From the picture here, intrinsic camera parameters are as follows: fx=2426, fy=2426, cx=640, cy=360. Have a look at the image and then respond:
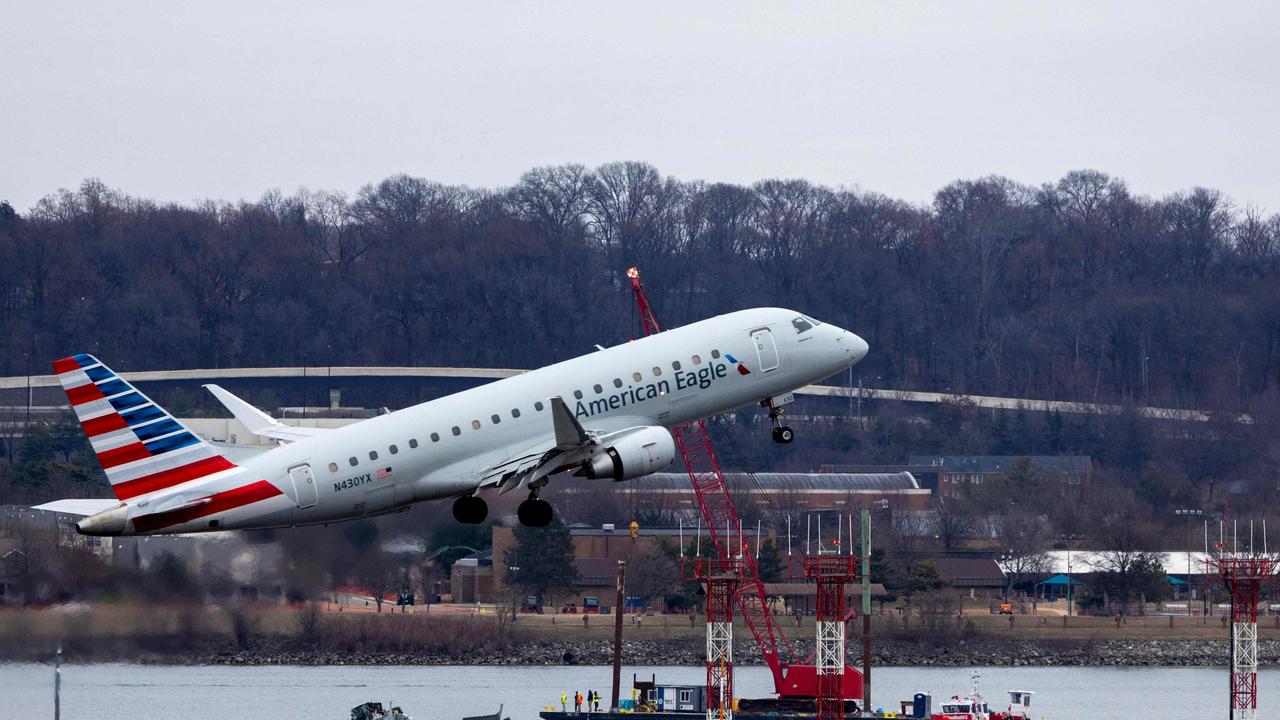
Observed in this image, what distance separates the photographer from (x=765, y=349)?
7406 centimetres

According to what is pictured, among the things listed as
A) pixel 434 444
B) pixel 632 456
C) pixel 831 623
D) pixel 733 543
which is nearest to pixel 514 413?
pixel 434 444

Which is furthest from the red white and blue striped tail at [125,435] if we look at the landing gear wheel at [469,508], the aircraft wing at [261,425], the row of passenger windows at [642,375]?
the row of passenger windows at [642,375]

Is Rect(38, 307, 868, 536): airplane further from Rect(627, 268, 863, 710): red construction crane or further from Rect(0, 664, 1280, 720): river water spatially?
Rect(0, 664, 1280, 720): river water

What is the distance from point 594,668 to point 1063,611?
36.0 m

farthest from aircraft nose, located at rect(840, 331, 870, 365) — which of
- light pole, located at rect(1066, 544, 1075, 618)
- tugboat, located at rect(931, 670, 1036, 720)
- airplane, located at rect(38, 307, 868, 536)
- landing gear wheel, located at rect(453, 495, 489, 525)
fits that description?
light pole, located at rect(1066, 544, 1075, 618)

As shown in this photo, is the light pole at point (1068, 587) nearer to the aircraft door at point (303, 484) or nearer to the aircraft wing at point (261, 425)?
the aircraft wing at point (261, 425)

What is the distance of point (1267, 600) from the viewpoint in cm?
15875

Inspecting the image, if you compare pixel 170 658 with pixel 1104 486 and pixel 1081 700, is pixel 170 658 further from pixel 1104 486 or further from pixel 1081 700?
pixel 1104 486

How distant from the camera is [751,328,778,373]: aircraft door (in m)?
73.9

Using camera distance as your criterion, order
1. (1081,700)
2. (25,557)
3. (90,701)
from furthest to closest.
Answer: (1081,700)
(90,701)
(25,557)

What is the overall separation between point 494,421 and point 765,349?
9.85 metres

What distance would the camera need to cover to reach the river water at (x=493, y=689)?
4793 inches

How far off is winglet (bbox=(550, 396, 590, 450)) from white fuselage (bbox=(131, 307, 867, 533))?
1.25 meters

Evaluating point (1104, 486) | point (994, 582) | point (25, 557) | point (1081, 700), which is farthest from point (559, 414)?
point (1104, 486)
